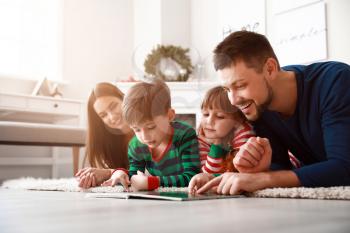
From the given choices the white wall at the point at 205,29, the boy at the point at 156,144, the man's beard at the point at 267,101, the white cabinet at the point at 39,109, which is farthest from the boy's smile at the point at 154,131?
the white wall at the point at 205,29

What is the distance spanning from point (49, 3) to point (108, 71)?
0.80 m

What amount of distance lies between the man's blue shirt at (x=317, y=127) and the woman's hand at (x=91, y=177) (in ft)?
1.89

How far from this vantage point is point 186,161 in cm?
139

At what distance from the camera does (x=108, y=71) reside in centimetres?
420

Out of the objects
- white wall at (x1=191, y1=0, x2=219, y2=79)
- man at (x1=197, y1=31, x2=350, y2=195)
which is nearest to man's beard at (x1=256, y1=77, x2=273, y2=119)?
man at (x1=197, y1=31, x2=350, y2=195)

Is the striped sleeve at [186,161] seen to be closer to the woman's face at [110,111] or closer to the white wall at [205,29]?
the woman's face at [110,111]

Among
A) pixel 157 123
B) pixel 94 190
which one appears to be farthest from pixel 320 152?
pixel 94 190

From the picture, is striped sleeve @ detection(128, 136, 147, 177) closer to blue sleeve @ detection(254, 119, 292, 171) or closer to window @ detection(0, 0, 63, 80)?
blue sleeve @ detection(254, 119, 292, 171)

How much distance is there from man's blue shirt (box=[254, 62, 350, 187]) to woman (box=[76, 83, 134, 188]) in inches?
25.9

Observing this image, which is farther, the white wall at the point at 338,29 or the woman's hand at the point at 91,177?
the white wall at the point at 338,29

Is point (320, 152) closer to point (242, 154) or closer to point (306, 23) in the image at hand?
point (242, 154)

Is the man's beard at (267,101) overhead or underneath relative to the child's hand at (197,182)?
overhead

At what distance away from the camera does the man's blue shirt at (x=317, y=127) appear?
3.36ft

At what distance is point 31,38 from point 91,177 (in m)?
2.59
